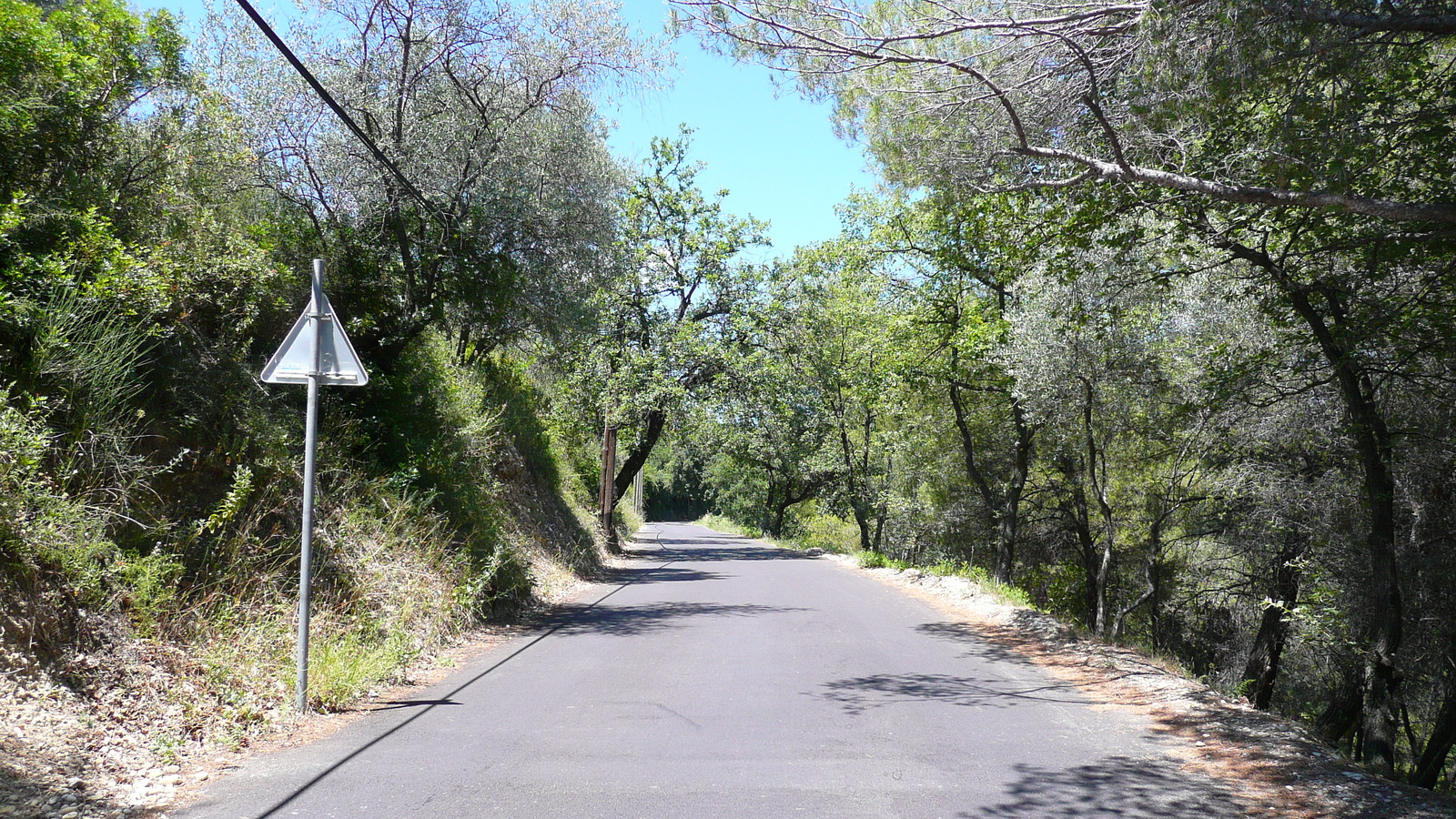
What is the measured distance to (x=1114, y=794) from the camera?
4.97 meters

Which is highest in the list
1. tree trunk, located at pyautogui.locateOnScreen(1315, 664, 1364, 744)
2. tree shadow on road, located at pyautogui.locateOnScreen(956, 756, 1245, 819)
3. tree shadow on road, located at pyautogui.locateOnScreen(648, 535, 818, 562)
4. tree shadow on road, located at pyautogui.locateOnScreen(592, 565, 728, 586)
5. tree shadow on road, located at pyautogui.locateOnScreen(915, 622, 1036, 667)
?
tree shadow on road, located at pyautogui.locateOnScreen(956, 756, 1245, 819)

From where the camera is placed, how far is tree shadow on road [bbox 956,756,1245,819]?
4.64 metres

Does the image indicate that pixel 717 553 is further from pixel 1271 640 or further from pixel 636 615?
pixel 636 615

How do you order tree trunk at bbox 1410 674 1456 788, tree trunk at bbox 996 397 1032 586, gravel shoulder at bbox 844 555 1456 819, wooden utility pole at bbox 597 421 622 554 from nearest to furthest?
gravel shoulder at bbox 844 555 1456 819 → tree trunk at bbox 1410 674 1456 788 → tree trunk at bbox 996 397 1032 586 → wooden utility pole at bbox 597 421 622 554

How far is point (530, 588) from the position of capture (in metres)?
13.3

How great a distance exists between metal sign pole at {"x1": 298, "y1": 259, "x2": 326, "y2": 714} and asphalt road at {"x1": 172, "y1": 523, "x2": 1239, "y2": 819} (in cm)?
61

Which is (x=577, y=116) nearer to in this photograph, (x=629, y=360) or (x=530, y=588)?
(x=530, y=588)

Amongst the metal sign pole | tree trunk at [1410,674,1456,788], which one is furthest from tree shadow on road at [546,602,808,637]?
tree trunk at [1410,674,1456,788]

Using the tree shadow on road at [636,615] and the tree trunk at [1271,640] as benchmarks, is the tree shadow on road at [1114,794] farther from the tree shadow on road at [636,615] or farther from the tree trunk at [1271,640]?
the tree trunk at [1271,640]

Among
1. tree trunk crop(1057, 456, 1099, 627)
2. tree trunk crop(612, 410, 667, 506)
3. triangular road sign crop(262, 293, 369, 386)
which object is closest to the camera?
triangular road sign crop(262, 293, 369, 386)

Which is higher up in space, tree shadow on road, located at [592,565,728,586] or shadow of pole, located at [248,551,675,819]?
shadow of pole, located at [248,551,675,819]

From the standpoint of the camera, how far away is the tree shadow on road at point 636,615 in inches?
441

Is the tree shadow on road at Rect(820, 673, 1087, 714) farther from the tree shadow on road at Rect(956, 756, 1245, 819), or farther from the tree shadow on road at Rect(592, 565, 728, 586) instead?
the tree shadow on road at Rect(592, 565, 728, 586)

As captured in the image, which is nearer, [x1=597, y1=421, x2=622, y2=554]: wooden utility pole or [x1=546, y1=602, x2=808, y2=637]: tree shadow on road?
[x1=546, y1=602, x2=808, y2=637]: tree shadow on road
